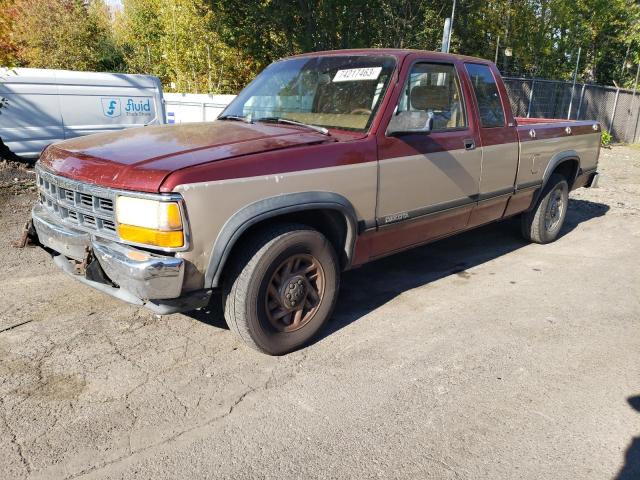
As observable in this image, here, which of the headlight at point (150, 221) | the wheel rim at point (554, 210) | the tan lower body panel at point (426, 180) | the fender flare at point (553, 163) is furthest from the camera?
the wheel rim at point (554, 210)


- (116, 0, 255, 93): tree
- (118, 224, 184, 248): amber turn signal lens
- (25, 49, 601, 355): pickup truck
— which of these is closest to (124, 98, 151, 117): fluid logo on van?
(25, 49, 601, 355): pickup truck

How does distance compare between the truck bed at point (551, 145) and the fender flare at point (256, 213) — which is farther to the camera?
the truck bed at point (551, 145)

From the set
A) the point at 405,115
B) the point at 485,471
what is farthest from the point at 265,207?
the point at 485,471

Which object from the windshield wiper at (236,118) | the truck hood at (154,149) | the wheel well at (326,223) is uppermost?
the windshield wiper at (236,118)

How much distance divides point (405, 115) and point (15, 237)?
14.1ft

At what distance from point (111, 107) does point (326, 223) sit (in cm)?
788

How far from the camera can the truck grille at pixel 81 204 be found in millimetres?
2930

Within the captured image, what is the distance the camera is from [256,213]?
9.86 feet

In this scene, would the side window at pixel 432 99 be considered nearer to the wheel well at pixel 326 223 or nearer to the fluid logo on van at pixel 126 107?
the wheel well at pixel 326 223

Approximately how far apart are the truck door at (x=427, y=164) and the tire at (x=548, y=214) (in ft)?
5.50

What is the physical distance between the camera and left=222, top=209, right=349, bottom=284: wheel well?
129 inches

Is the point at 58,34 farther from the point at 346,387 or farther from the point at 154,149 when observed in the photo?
the point at 346,387

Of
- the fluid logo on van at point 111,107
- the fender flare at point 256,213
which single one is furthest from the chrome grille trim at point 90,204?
the fluid logo on van at point 111,107

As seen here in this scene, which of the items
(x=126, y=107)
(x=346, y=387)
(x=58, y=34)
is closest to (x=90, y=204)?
(x=346, y=387)
